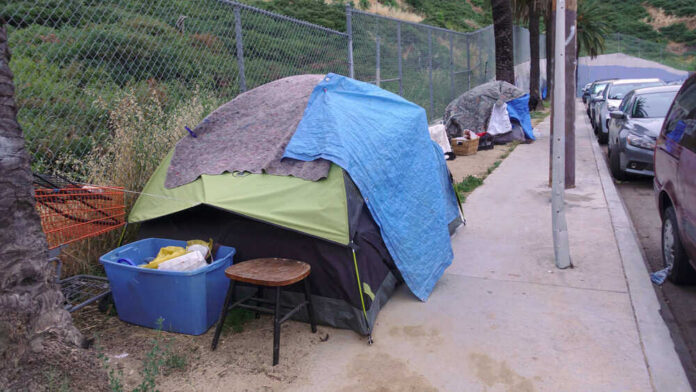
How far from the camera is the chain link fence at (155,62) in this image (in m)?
5.14

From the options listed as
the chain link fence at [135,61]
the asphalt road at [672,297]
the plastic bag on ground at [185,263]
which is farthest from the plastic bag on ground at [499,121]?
the plastic bag on ground at [185,263]

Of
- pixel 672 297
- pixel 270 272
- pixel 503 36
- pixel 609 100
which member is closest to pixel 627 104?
pixel 609 100

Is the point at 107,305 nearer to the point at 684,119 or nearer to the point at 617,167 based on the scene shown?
the point at 684,119

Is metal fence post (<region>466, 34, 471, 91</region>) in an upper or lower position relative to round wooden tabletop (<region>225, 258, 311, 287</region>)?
upper

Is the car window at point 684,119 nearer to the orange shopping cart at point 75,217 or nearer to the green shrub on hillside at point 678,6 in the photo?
the orange shopping cart at point 75,217

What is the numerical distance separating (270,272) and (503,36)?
14217 millimetres

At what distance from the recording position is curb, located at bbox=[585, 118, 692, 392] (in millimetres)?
3201

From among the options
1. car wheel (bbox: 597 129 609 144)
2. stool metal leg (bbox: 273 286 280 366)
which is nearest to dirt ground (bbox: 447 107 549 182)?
car wheel (bbox: 597 129 609 144)

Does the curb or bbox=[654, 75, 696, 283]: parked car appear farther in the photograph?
bbox=[654, 75, 696, 283]: parked car

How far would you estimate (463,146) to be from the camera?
39.1 feet

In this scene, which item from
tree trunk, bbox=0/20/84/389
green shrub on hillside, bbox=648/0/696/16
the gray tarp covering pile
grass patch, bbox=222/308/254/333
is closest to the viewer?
tree trunk, bbox=0/20/84/389

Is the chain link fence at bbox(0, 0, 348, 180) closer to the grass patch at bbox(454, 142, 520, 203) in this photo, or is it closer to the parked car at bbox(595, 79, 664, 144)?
the grass patch at bbox(454, 142, 520, 203)

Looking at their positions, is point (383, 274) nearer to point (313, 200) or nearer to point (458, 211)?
point (313, 200)

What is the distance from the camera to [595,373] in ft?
10.6
